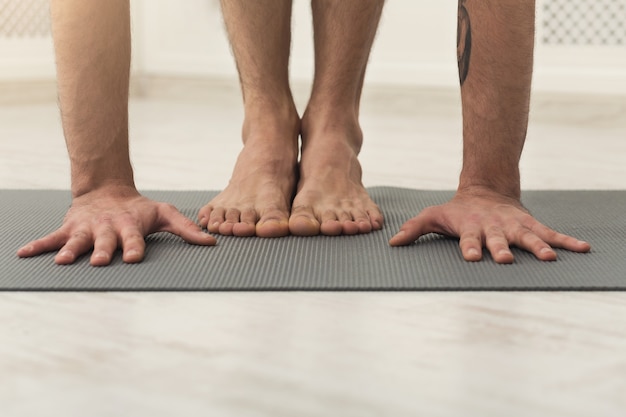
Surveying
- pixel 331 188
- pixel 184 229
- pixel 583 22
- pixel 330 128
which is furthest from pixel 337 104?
pixel 583 22

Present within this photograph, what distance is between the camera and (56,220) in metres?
1.74

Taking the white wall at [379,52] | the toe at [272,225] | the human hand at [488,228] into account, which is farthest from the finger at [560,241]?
the white wall at [379,52]

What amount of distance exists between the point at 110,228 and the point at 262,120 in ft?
1.46

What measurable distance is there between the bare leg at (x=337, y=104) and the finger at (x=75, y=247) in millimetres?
380

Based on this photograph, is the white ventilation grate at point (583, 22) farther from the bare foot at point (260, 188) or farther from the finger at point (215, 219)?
the finger at point (215, 219)

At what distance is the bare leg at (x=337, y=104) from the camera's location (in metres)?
1.74

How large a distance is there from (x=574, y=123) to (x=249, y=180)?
6.96 feet

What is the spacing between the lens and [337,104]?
72.1 inches

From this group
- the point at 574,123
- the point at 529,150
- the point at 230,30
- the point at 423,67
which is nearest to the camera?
the point at 230,30
